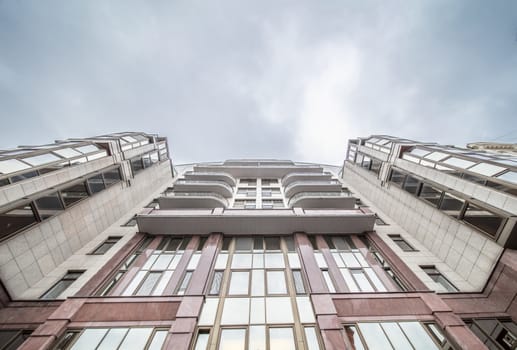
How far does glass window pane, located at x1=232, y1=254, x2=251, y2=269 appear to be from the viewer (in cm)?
1226

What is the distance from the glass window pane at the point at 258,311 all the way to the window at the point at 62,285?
11243 millimetres

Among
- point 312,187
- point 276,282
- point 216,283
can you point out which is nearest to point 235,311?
point 216,283

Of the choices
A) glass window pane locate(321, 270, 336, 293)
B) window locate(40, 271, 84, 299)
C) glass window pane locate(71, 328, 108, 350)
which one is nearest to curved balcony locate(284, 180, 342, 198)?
glass window pane locate(321, 270, 336, 293)

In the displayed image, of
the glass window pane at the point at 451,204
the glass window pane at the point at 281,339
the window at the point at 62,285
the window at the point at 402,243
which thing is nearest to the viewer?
the glass window pane at the point at 281,339

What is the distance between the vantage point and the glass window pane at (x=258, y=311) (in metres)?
8.93

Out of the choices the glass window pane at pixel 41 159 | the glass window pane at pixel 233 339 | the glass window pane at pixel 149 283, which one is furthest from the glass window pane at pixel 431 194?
the glass window pane at pixel 41 159

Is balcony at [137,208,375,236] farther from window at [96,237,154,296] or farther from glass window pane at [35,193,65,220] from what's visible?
glass window pane at [35,193,65,220]

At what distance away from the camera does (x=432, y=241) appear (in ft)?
43.4

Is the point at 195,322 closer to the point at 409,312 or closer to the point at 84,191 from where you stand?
the point at 409,312

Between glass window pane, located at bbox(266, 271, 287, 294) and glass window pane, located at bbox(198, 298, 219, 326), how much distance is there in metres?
3.10

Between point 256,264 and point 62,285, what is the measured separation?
467 inches

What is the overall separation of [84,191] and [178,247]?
8655 mm

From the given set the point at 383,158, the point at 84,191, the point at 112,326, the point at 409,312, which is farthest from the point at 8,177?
the point at 383,158

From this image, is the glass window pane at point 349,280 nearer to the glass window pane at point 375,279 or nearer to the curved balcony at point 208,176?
the glass window pane at point 375,279
